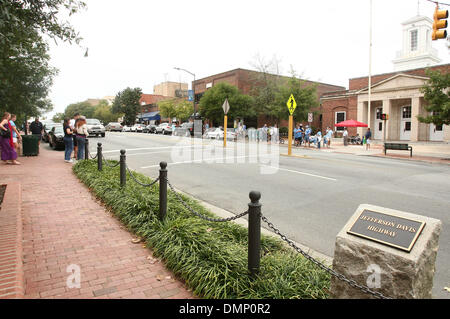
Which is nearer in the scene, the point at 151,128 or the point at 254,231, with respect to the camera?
the point at 254,231

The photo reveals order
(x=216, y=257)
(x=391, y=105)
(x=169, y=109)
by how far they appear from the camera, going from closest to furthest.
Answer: (x=216, y=257) < (x=391, y=105) < (x=169, y=109)

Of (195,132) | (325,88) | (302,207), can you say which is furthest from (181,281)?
(325,88)

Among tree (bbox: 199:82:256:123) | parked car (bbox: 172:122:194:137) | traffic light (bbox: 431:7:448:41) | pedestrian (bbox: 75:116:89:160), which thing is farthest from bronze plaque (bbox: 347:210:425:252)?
parked car (bbox: 172:122:194:137)

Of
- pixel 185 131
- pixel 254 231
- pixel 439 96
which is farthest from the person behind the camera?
pixel 185 131

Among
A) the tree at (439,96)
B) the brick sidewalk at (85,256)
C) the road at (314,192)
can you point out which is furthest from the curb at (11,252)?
the tree at (439,96)

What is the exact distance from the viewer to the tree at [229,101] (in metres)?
39.8

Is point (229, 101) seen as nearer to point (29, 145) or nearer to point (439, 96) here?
point (439, 96)

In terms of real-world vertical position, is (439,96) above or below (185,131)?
above

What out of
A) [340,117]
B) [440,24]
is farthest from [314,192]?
[340,117]

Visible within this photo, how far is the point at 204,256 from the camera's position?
3814mm

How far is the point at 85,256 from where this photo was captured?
413 centimetres

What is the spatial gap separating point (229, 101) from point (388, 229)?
3782cm

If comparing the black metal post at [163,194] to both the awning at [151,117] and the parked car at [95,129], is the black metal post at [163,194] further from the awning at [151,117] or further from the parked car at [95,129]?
the awning at [151,117]

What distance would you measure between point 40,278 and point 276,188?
5964 millimetres
